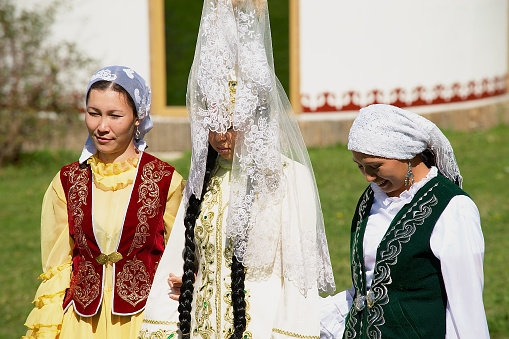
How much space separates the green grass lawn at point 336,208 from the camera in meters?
5.66

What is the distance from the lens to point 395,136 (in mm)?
2688

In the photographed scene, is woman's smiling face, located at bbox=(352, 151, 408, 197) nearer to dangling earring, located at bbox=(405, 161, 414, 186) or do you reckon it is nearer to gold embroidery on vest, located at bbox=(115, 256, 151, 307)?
dangling earring, located at bbox=(405, 161, 414, 186)

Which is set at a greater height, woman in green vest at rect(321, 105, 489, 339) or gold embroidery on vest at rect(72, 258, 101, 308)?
woman in green vest at rect(321, 105, 489, 339)

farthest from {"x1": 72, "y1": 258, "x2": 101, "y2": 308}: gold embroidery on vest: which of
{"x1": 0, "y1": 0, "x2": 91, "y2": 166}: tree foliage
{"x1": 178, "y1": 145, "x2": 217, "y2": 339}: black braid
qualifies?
{"x1": 0, "y1": 0, "x2": 91, "y2": 166}: tree foliage

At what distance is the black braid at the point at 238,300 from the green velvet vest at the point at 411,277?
48cm

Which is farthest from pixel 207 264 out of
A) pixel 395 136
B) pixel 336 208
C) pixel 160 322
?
pixel 336 208

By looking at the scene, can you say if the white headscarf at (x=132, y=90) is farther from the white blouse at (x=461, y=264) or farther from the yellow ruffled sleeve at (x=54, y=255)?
the white blouse at (x=461, y=264)

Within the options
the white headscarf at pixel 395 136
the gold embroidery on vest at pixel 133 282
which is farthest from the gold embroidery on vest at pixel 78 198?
the white headscarf at pixel 395 136

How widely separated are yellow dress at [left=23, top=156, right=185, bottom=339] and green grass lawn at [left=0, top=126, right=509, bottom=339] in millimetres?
2018

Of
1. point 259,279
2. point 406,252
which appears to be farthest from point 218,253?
point 406,252

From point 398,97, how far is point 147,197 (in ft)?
25.7

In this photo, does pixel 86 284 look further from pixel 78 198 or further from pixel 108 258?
pixel 78 198

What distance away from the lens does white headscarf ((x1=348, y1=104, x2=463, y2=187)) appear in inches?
106

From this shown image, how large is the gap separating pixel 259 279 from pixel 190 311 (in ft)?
1.15
